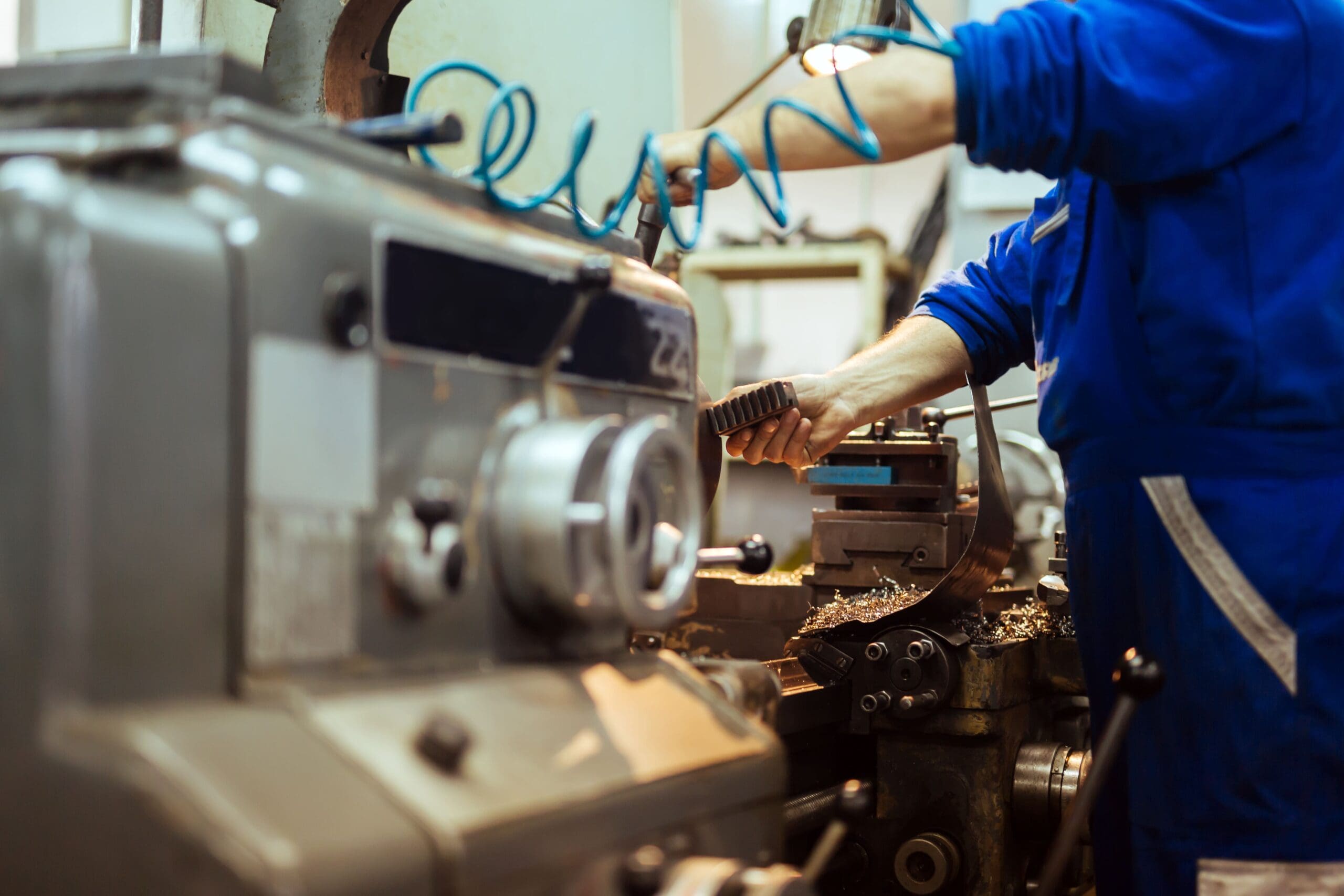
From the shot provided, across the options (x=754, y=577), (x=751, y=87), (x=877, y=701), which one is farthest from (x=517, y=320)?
(x=751, y=87)

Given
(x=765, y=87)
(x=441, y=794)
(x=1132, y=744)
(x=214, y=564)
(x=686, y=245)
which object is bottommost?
(x=1132, y=744)

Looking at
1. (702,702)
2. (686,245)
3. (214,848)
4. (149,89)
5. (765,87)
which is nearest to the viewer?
(214,848)

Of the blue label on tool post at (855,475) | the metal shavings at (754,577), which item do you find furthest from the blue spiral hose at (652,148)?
the metal shavings at (754,577)

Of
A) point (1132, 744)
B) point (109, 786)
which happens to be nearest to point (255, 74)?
point (109, 786)

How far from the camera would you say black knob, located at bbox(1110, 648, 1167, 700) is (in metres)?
0.74

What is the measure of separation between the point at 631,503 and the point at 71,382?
30 cm

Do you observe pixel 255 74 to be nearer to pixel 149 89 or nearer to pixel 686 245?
pixel 149 89

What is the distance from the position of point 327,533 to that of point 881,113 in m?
0.52

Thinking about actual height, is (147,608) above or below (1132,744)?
above

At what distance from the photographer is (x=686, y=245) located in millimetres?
858

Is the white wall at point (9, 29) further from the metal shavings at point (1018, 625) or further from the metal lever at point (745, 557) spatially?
the metal shavings at point (1018, 625)

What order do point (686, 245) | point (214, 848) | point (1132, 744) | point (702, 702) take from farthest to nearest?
point (1132, 744) → point (686, 245) → point (702, 702) → point (214, 848)

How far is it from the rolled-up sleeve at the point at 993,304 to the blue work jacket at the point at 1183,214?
0.26m

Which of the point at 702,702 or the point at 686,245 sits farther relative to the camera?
the point at 686,245
